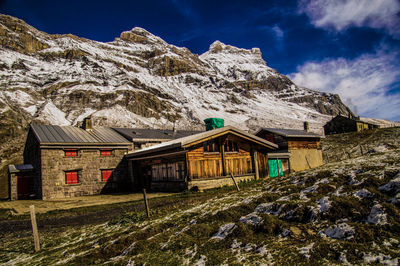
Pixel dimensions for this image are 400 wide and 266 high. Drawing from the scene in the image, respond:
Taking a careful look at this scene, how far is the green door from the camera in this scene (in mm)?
28125

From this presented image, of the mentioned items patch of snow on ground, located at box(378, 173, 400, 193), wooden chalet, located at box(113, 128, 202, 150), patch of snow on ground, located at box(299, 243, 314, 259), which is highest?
wooden chalet, located at box(113, 128, 202, 150)

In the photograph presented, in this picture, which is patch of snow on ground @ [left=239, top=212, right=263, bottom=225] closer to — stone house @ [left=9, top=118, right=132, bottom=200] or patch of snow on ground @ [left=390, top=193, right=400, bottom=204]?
patch of snow on ground @ [left=390, top=193, right=400, bottom=204]

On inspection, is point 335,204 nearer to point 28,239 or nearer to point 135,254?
point 135,254

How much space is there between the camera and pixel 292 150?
33.7m

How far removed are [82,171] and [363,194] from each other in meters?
26.4

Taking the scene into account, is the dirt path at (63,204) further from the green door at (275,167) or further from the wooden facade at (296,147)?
the wooden facade at (296,147)

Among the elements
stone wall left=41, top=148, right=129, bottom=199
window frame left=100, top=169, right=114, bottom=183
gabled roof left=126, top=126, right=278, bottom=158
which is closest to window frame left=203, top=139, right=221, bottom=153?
gabled roof left=126, top=126, right=278, bottom=158

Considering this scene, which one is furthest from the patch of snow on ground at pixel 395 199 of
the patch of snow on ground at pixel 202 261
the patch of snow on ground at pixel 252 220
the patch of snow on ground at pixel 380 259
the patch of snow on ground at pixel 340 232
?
the patch of snow on ground at pixel 202 261

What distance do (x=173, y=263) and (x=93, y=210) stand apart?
12.9 meters

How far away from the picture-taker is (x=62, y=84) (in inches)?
5192

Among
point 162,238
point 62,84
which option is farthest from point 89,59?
point 162,238

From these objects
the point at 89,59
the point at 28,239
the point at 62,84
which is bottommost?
the point at 28,239

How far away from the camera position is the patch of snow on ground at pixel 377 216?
3908 millimetres

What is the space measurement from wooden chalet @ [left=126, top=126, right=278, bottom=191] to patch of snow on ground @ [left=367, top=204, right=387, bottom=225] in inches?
647
